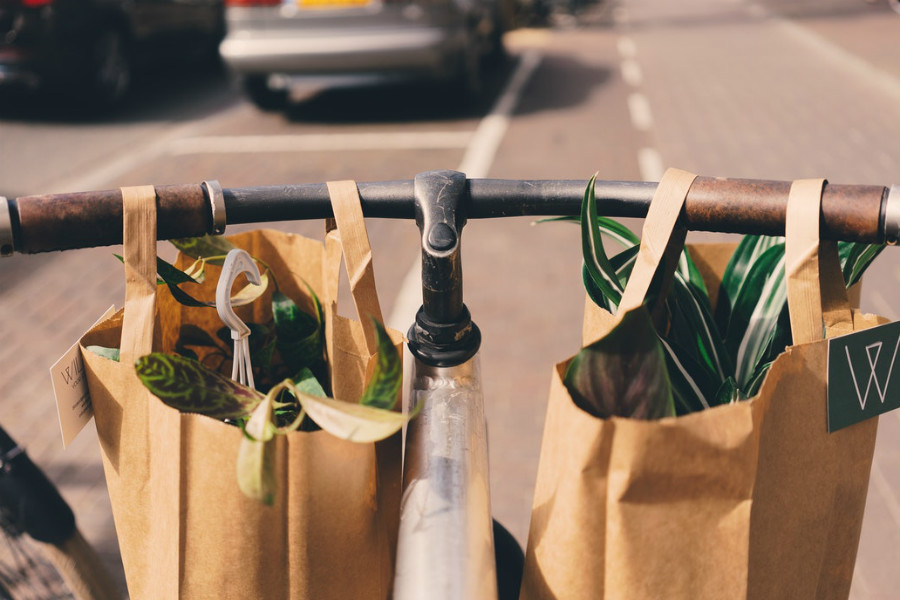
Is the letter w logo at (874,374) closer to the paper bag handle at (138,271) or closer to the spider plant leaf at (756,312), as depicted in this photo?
the spider plant leaf at (756,312)

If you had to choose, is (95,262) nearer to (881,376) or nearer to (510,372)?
(510,372)

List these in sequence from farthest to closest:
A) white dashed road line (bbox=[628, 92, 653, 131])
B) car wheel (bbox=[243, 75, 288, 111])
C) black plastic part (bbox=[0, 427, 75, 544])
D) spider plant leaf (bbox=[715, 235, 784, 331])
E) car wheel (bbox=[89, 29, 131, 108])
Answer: car wheel (bbox=[243, 75, 288, 111])
car wheel (bbox=[89, 29, 131, 108])
white dashed road line (bbox=[628, 92, 653, 131])
black plastic part (bbox=[0, 427, 75, 544])
spider plant leaf (bbox=[715, 235, 784, 331])

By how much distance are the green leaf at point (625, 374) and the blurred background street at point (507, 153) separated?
197 cm

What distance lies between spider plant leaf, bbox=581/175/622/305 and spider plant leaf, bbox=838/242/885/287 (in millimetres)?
282

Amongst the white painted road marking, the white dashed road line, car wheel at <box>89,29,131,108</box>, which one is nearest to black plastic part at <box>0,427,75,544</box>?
the white painted road marking

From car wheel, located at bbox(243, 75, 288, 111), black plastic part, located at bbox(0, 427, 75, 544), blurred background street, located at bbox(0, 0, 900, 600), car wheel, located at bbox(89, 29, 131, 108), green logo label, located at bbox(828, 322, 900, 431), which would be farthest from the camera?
car wheel, located at bbox(243, 75, 288, 111)

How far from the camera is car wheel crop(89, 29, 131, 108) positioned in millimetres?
7066

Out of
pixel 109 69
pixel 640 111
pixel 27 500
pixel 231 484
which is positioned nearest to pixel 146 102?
pixel 109 69

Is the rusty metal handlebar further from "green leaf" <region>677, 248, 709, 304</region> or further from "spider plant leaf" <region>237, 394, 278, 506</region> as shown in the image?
"spider plant leaf" <region>237, 394, 278, 506</region>

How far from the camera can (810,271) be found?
2.57 feet

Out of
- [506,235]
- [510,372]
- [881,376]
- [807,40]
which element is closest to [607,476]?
[881,376]

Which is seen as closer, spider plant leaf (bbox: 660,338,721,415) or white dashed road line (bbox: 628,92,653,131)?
spider plant leaf (bbox: 660,338,721,415)

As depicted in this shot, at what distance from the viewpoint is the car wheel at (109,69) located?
7066 mm

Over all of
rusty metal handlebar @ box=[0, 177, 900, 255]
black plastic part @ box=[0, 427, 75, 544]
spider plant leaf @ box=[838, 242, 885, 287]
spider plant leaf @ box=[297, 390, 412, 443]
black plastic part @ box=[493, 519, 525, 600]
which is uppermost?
rusty metal handlebar @ box=[0, 177, 900, 255]
